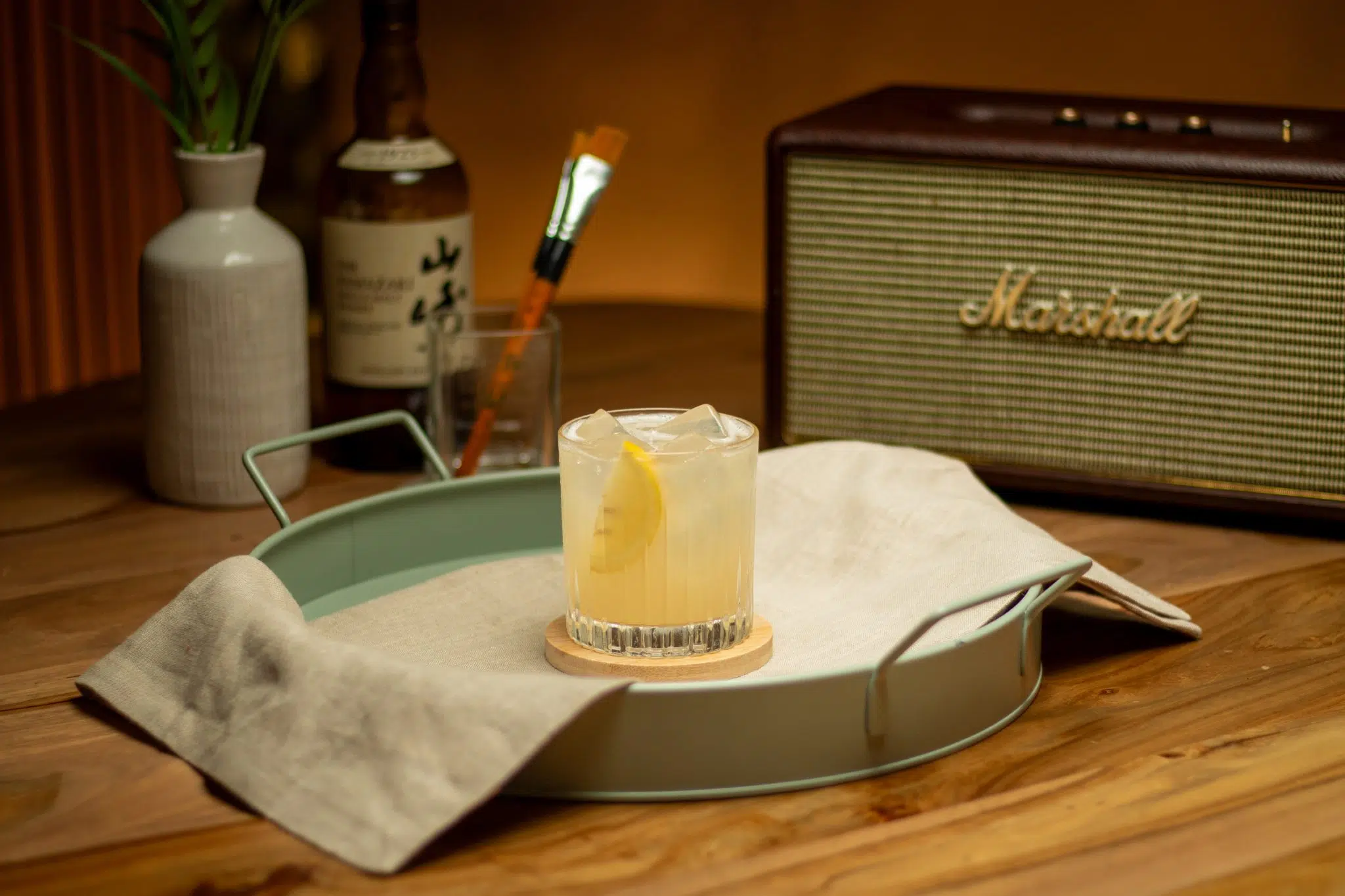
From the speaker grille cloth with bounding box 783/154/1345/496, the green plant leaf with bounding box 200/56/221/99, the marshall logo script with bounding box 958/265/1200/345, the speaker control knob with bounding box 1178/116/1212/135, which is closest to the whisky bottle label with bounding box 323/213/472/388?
the green plant leaf with bounding box 200/56/221/99

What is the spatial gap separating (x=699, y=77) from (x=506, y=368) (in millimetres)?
752

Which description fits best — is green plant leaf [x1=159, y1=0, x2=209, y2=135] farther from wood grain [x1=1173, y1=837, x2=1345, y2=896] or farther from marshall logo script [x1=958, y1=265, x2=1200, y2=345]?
wood grain [x1=1173, y1=837, x2=1345, y2=896]

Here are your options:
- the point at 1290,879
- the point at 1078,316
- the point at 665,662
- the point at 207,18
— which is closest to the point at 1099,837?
the point at 1290,879

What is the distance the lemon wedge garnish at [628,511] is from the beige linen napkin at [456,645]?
6cm

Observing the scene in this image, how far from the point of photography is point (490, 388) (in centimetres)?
99

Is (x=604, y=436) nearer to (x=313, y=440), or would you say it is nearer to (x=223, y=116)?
(x=313, y=440)

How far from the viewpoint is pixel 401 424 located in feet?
3.43

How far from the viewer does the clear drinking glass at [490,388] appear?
0.98 meters

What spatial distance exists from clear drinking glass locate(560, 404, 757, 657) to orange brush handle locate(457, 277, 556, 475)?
11.2 inches

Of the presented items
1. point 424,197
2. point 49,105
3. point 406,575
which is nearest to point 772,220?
point 424,197

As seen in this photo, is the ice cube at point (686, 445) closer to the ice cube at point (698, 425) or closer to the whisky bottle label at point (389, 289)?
the ice cube at point (698, 425)

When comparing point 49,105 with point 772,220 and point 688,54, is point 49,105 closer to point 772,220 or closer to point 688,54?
point 688,54

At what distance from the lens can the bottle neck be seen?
0.99 metres

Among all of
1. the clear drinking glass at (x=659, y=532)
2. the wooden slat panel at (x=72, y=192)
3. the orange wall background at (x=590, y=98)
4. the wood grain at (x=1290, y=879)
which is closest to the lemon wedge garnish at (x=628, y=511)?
the clear drinking glass at (x=659, y=532)
